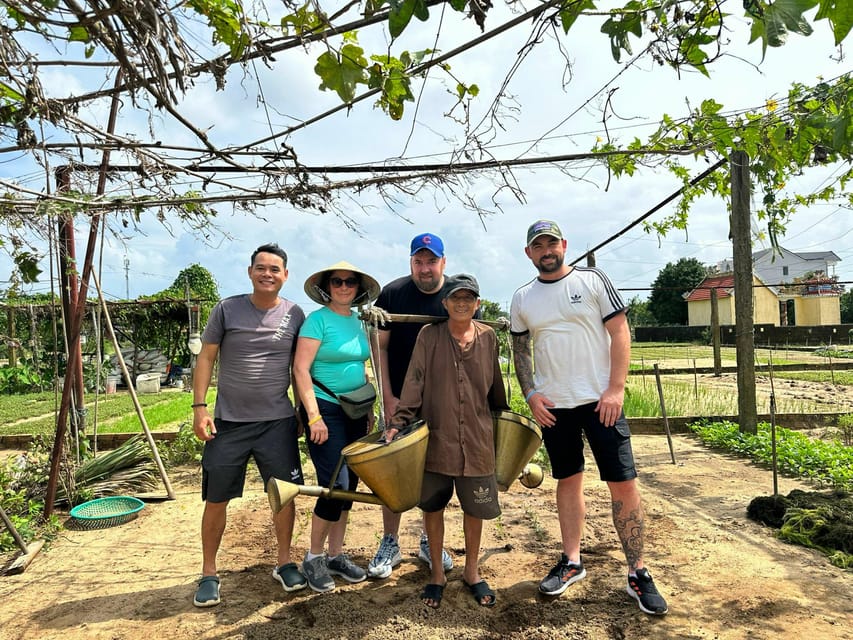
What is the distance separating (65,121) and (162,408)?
8242mm

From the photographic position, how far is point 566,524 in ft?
9.05

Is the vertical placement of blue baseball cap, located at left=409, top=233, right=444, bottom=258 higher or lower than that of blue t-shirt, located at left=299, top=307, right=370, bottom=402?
higher

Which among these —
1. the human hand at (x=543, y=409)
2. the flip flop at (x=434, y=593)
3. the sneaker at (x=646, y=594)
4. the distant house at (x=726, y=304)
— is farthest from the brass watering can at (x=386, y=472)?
the distant house at (x=726, y=304)

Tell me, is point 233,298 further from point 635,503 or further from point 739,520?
point 739,520

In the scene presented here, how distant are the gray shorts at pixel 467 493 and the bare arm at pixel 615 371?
581mm

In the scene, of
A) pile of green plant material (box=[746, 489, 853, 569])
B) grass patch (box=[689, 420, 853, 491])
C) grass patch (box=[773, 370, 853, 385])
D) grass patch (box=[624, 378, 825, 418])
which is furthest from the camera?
grass patch (box=[773, 370, 853, 385])

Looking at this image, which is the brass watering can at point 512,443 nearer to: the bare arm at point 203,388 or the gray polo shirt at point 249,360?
the gray polo shirt at point 249,360

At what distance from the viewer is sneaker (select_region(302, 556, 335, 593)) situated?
2688 mm

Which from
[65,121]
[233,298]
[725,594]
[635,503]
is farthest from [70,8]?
[725,594]

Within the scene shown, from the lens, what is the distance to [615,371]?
255cm

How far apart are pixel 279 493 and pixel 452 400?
82 cm

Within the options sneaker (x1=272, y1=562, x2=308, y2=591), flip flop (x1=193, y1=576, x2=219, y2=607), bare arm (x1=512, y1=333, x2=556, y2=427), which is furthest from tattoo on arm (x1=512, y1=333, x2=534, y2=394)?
flip flop (x1=193, y1=576, x2=219, y2=607)

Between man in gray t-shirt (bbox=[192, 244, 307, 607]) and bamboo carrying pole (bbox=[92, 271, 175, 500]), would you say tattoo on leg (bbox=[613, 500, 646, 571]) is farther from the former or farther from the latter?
bamboo carrying pole (bbox=[92, 271, 175, 500])

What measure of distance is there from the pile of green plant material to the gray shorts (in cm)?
190
